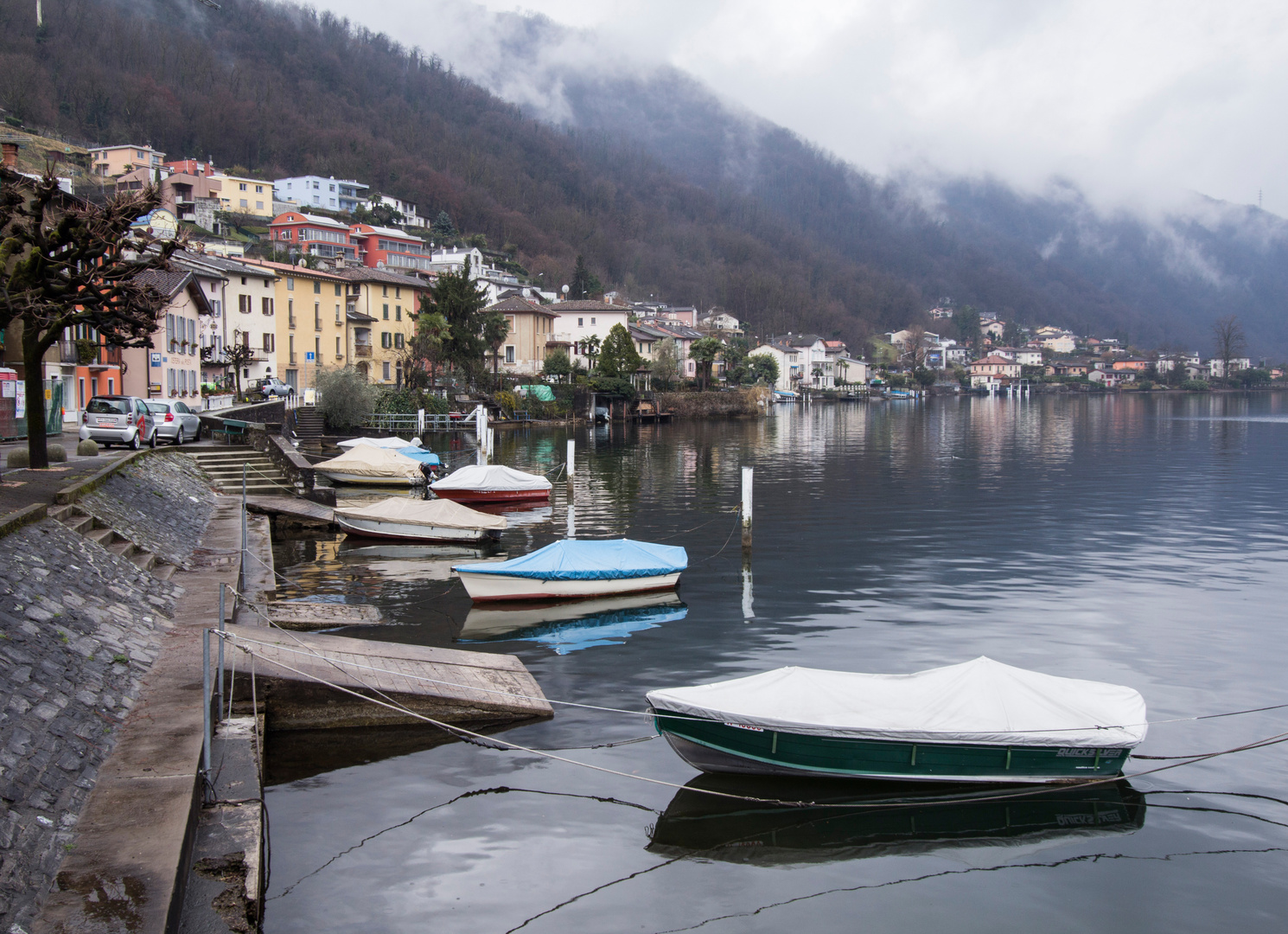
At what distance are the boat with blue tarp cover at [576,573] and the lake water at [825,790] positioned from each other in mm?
1184

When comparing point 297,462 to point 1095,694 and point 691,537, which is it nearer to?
point 691,537

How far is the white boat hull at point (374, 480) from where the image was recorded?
52.1 m

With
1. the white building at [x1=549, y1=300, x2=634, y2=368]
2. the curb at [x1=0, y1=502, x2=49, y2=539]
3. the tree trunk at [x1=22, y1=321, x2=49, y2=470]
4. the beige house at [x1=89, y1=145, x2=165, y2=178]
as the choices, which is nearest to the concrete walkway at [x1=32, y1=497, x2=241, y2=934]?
the curb at [x1=0, y1=502, x2=49, y2=539]

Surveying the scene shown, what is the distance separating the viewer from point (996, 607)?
88.1 ft

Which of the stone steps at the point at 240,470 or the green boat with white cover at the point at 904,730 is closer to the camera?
the green boat with white cover at the point at 904,730

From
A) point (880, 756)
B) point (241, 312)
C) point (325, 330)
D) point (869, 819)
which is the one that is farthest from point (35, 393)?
point (325, 330)

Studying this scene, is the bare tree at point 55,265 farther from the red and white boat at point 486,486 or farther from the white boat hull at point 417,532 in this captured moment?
the red and white boat at point 486,486

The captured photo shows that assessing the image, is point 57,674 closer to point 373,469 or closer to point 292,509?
point 292,509

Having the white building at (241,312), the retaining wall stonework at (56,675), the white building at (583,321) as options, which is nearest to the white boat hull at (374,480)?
the retaining wall stonework at (56,675)

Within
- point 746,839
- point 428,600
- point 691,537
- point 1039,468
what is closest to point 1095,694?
point 746,839

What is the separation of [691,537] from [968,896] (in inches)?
1067

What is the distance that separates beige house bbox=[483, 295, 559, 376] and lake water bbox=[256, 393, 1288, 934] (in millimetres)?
80021

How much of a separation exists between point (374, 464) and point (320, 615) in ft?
96.0

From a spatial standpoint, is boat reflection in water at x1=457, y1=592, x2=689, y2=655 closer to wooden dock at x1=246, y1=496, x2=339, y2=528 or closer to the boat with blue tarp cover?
the boat with blue tarp cover
